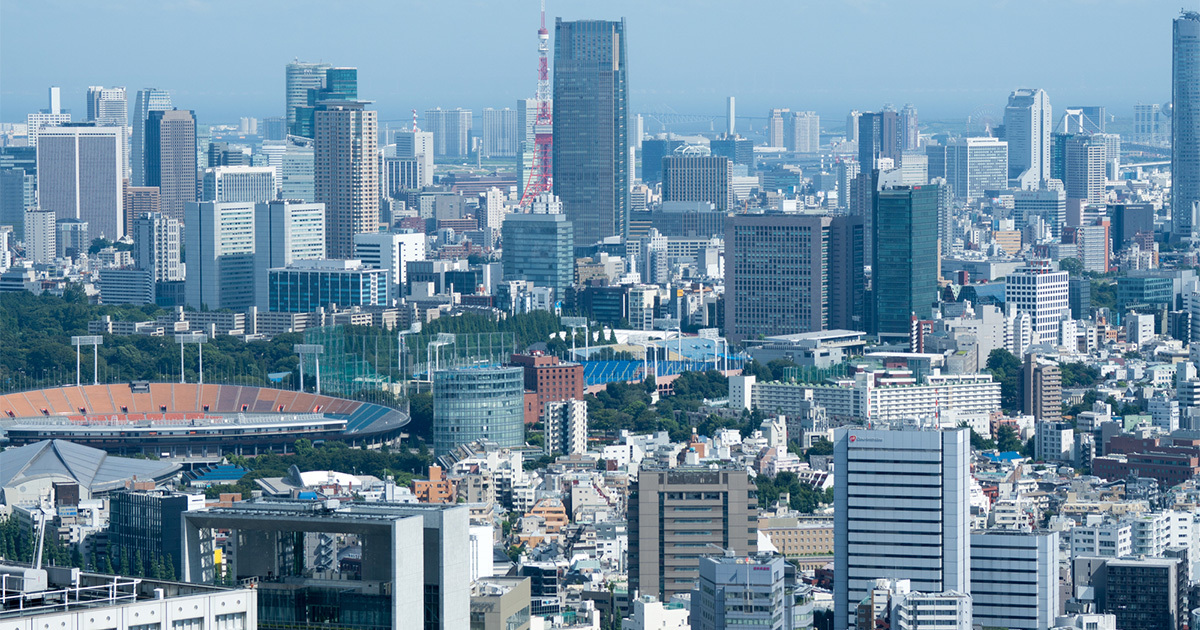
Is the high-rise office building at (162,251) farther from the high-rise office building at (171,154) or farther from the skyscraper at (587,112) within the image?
the high-rise office building at (171,154)

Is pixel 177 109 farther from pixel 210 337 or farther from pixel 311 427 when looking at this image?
pixel 311 427

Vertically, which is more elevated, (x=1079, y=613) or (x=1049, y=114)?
(x=1049, y=114)

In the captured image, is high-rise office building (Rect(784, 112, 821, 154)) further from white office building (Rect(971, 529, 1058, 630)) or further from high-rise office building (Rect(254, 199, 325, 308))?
white office building (Rect(971, 529, 1058, 630))

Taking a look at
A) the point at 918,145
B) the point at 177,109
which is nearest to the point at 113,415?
the point at 177,109

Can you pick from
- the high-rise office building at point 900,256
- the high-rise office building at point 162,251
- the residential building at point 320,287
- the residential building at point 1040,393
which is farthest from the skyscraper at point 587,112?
the residential building at point 1040,393

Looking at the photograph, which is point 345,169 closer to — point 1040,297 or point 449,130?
point 1040,297

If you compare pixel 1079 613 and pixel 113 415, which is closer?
pixel 1079 613
